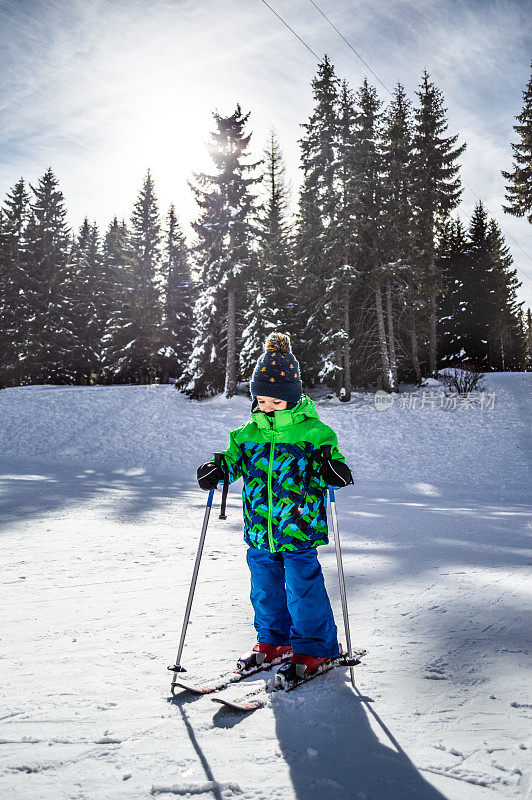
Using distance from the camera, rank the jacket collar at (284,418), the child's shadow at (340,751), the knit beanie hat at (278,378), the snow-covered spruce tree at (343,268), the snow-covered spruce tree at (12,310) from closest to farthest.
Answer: the child's shadow at (340,751) < the jacket collar at (284,418) < the knit beanie hat at (278,378) < the snow-covered spruce tree at (343,268) < the snow-covered spruce tree at (12,310)

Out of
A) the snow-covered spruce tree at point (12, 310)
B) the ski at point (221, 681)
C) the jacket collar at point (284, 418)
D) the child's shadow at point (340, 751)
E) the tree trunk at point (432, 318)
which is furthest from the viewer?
the snow-covered spruce tree at point (12, 310)

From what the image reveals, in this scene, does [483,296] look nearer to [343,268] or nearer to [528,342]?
[343,268]

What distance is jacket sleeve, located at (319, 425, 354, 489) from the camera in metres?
3.00

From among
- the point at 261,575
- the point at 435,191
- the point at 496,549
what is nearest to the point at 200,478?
the point at 261,575

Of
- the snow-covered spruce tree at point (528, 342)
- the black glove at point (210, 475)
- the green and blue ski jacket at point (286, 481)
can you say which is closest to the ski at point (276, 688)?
the green and blue ski jacket at point (286, 481)

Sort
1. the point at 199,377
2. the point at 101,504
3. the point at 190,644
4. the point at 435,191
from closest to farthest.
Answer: the point at 190,644 < the point at 101,504 < the point at 199,377 < the point at 435,191

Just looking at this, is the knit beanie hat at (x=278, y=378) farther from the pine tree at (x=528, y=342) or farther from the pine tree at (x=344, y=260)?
the pine tree at (x=528, y=342)

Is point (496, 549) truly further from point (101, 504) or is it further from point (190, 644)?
point (101, 504)

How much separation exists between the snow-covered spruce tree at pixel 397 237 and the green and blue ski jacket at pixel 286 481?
20.6 metres

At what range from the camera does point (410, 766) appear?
82.7 inches

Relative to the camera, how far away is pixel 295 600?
10.1ft

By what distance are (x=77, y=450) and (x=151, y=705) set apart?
15.3m

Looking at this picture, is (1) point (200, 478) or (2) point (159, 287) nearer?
(1) point (200, 478)

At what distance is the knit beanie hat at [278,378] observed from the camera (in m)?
3.30
